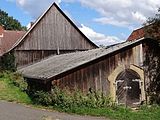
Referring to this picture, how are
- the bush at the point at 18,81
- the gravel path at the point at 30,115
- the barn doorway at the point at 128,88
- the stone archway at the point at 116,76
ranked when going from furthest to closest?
the bush at the point at 18,81, the barn doorway at the point at 128,88, the stone archway at the point at 116,76, the gravel path at the point at 30,115

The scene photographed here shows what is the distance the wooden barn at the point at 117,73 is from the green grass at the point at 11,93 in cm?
146

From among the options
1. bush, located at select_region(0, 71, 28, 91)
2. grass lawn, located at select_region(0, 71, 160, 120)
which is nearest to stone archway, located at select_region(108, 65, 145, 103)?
grass lawn, located at select_region(0, 71, 160, 120)

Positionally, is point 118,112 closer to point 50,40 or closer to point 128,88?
point 128,88

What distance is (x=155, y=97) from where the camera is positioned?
79.7 ft

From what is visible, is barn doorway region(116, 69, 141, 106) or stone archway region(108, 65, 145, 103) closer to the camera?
stone archway region(108, 65, 145, 103)

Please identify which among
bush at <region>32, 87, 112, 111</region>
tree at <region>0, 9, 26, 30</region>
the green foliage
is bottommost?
bush at <region>32, 87, 112, 111</region>

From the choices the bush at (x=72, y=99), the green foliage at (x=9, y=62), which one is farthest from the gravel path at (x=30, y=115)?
the green foliage at (x=9, y=62)

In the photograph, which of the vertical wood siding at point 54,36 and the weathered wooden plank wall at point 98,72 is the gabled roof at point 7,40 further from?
the weathered wooden plank wall at point 98,72

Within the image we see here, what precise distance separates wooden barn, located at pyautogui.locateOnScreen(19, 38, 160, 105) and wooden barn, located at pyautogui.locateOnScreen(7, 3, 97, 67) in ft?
57.5

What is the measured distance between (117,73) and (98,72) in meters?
1.20

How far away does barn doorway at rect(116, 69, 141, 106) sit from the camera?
2342 cm

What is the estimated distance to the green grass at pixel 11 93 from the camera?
80.6ft

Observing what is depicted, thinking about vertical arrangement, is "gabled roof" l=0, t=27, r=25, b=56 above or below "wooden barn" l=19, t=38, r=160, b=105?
above

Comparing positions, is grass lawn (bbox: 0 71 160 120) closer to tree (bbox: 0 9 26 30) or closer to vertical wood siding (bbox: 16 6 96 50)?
vertical wood siding (bbox: 16 6 96 50)
